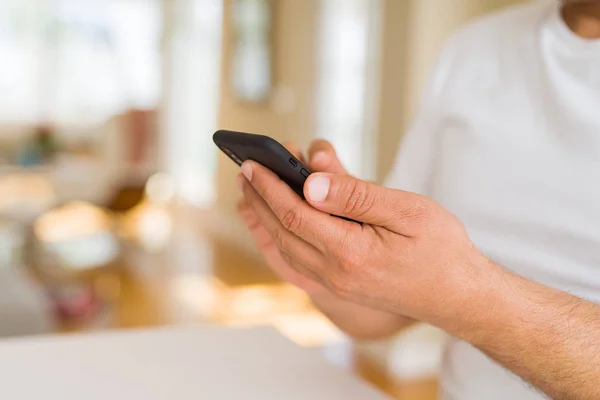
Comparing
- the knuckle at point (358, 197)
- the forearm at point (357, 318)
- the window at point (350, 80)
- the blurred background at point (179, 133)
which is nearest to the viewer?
the knuckle at point (358, 197)

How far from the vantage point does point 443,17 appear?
2.71 m

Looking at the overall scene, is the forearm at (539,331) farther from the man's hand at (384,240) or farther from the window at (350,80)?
the window at (350,80)

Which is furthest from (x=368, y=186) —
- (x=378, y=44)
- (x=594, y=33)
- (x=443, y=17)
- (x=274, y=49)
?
(x=274, y=49)

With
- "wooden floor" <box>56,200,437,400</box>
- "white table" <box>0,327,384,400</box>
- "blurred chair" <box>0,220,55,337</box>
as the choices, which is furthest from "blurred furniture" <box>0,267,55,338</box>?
"white table" <box>0,327,384,400</box>

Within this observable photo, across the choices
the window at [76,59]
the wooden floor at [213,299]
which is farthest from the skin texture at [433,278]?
the window at [76,59]

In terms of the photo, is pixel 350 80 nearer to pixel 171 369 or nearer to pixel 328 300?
pixel 328 300

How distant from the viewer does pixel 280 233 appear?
701 mm

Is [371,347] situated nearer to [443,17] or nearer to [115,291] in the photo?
[443,17]

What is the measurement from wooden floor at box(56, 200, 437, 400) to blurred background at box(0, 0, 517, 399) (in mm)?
14

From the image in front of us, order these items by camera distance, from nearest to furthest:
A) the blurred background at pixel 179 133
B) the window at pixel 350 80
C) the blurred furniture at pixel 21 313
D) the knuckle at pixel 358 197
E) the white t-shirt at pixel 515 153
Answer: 1. the knuckle at pixel 358 197
2. the white t-shirt at pixel 515 153
3. the blurred furniture at pixel 21 313
4. the blurred background at pixel 179 133
5. the window at pixel 350 80

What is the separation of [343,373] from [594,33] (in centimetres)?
50

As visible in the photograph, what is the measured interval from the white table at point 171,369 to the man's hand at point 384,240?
0.15m

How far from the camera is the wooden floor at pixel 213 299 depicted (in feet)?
10.0

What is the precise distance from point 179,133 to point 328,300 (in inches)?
235
